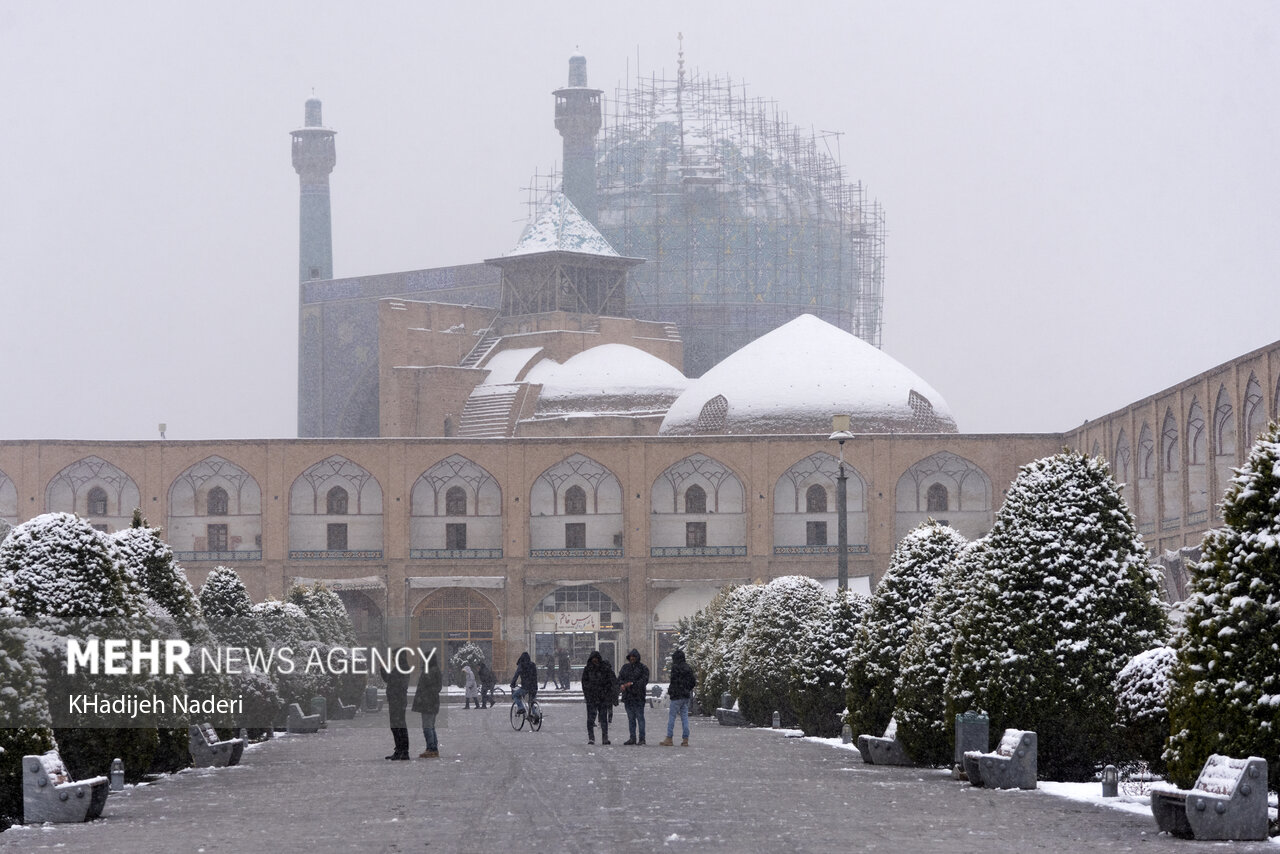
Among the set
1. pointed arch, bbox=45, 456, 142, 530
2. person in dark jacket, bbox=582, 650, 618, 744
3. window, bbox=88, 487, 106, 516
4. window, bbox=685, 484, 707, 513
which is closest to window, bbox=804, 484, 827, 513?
window, bbox=685, 484, 707, 513

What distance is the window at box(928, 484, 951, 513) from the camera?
50344mm

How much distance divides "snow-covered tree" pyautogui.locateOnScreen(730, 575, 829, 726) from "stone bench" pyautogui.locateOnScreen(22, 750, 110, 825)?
41.2 feet

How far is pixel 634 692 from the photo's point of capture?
19.3m

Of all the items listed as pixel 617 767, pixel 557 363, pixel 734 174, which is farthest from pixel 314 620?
pixel 734 174

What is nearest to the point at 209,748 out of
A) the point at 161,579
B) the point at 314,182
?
the point at 161,579

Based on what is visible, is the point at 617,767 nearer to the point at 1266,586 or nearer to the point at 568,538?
the point at 1266,586

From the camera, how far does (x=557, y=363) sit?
57.8 metres

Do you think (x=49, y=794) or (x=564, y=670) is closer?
(x=49, y=794)

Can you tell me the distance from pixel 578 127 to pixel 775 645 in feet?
161

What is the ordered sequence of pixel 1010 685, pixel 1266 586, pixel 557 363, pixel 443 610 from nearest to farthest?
pixel 1266 586, pixel 1010 685, pixel 443 610, pixel 557 363

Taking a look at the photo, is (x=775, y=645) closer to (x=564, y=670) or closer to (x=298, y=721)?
(x=298, y=721)

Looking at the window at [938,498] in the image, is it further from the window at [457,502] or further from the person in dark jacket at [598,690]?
the person in dark jacket at [598,690]

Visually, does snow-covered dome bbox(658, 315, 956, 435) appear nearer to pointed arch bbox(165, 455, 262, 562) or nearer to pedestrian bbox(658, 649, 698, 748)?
pointed arch bbox(165, 455, 262, 562)

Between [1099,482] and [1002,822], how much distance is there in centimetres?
383
